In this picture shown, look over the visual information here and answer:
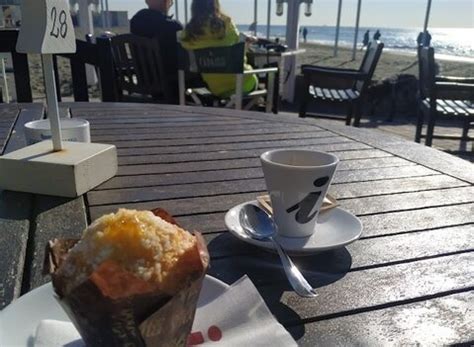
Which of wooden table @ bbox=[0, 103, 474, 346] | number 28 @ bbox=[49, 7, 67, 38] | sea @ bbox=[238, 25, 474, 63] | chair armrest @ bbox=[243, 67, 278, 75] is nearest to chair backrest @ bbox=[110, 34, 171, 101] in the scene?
chair armrest @ bbox=[243, 67, 278, 75]

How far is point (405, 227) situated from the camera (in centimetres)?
80

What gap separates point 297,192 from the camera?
684 mm

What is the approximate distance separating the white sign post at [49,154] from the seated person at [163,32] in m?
2.67

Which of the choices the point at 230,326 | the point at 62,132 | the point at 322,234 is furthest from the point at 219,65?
the point at 230,326

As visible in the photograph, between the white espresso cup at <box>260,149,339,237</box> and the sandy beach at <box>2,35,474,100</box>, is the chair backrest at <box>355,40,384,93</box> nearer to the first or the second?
the white espresso cup at <box>260,149,339,237</box>

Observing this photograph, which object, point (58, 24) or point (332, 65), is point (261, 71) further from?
point (332, 65)

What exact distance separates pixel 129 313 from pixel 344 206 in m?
0.62

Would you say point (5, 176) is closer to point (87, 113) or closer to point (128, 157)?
point (128, 157)

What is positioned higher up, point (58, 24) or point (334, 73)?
point (58, 24)

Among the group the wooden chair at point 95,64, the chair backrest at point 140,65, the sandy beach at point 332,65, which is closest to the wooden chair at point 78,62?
the wooden chair at point 95,64

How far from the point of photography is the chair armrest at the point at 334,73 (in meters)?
3.63

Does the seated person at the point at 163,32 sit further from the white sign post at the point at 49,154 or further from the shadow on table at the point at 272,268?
the shadow on table at the point at 272,268

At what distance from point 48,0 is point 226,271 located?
627 mm

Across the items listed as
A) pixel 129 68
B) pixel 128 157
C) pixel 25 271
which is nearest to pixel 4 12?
pixel 129 68
